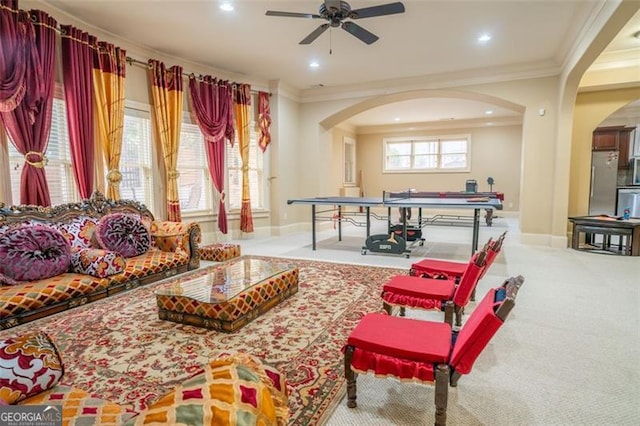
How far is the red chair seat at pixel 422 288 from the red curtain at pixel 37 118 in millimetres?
3810

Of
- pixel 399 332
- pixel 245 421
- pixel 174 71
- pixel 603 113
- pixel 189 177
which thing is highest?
pixel 174 71

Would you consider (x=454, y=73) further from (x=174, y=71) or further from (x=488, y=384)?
(x=488, y=384)

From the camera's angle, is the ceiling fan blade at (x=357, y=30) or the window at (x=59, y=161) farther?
the window at (x=59, y=161)

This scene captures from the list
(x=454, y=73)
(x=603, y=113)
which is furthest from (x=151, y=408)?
(x=603, y=113)

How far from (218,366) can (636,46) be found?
7.01 meters

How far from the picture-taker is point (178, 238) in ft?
13.8

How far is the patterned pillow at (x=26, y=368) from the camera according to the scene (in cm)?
113

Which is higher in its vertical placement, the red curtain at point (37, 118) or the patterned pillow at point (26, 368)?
the red curtain at point (37, 118)

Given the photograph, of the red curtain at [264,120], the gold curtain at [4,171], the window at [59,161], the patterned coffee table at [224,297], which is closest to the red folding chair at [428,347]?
the patterned coffee table at [224,297]

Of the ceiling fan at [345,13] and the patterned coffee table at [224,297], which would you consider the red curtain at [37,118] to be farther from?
the ceiling fan at [345,13]

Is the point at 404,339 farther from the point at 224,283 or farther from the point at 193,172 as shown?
the point at 193,172

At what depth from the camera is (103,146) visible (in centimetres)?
454

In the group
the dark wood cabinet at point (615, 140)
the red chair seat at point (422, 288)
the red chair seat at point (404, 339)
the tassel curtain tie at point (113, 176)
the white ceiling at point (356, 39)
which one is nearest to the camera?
the red chair seat at point (404, 339)

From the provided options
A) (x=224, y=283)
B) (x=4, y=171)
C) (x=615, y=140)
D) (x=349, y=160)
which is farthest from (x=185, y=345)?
(x=349, y=160)
